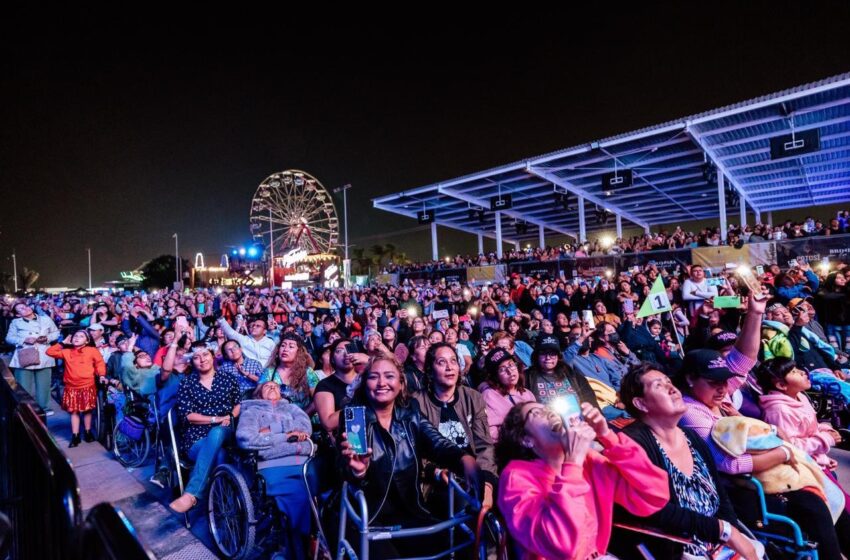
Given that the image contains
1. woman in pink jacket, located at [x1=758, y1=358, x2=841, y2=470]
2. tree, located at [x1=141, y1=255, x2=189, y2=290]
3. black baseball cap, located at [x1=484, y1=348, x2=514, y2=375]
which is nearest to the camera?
woman in pink jacket, located at [x1=758, y1=358, x2=841, y2=470]

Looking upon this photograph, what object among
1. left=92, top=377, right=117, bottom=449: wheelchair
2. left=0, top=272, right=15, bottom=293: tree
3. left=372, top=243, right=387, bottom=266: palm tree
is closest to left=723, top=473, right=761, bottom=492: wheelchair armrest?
left=92, top=377, right=117, bottom=449: wheelchair

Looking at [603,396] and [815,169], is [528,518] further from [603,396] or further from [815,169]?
[815,169]

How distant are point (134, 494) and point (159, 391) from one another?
0.94 meters

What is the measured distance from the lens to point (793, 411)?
282 centimetres

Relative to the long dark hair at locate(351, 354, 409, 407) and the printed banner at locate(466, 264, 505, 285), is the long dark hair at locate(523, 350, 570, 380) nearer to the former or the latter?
the long dark hair at locate(351, 354, 409, 407)

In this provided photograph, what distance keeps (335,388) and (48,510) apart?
2.10 metres

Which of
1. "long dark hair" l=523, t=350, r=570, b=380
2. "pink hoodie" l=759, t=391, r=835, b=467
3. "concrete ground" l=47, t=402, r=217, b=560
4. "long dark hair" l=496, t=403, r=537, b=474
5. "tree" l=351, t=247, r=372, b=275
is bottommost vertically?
"concrete ground" l=47, t=402, r=217, b=560

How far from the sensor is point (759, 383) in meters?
3.26

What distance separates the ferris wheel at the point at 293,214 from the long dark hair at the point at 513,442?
33514 millimetres

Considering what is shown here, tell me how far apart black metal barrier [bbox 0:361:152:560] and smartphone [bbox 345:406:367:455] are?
1.10 metres

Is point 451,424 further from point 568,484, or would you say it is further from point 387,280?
point 387,280

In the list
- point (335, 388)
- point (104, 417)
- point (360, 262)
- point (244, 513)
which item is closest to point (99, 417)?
point (104, 417)

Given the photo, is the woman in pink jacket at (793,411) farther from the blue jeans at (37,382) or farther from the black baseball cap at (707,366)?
the blue jeans at (37,382)

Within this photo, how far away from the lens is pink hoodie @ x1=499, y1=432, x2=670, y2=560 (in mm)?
1634
